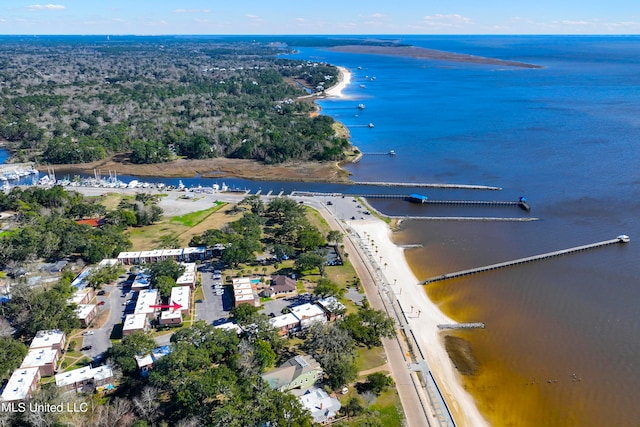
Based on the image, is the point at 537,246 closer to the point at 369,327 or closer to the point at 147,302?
the point at 369,327

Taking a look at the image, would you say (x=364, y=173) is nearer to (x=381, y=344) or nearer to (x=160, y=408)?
(x=381, y=344)

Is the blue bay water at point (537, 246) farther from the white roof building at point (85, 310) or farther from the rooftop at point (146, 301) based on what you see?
the white roof building at point (85, 310)

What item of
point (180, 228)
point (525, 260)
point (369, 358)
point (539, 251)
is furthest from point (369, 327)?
point (180, 228)

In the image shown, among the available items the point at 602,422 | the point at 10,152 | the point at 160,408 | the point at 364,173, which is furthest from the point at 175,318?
the point at 10,152

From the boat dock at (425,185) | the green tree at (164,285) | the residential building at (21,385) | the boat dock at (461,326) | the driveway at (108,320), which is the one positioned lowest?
the boat dock at (461,326)

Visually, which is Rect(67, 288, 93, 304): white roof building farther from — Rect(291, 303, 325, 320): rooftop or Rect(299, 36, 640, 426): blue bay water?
Rect(299, 36, 640, 426): blue bay water

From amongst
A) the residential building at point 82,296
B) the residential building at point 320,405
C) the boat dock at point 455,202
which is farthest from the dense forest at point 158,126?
the residential building at point 320,405
